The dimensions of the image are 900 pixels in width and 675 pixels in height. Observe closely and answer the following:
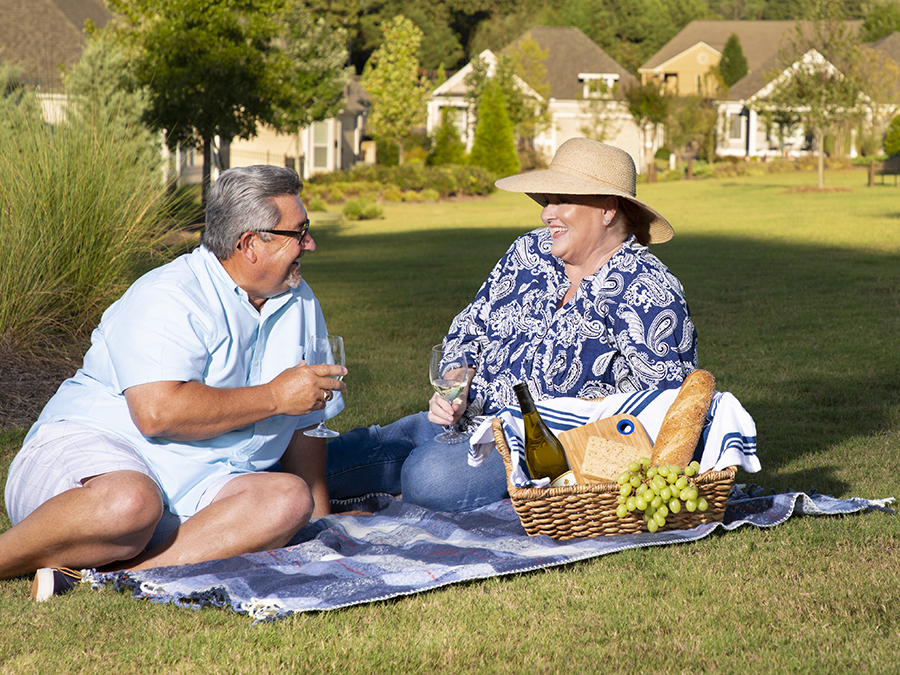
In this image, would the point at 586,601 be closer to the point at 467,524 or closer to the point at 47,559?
the point at 467,524

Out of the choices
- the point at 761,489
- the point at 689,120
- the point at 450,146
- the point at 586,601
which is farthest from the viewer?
the point at 689,120

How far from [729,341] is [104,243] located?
5.19 m

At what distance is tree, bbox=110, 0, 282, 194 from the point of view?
17.9 meters

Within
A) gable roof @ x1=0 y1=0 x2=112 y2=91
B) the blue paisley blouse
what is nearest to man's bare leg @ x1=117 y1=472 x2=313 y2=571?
→ the blue paisley blouse

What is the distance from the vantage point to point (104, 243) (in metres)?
7.16

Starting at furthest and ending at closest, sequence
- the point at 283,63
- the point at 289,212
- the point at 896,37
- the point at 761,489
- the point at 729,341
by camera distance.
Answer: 1. the point at 896,37
2. the point at 283,63
3. the point at 729,341
4. the point at 761,489
5. the point at 289,212

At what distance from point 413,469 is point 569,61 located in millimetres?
54761

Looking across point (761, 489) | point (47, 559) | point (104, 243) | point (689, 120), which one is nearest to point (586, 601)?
point (761, 489)

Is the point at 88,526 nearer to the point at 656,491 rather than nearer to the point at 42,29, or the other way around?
the point at 656,491

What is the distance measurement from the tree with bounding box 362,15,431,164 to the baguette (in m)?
37.4

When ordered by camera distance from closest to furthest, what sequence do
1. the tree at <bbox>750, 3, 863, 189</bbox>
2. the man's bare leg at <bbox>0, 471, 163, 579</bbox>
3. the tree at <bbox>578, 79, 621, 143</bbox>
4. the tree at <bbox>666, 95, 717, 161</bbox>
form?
the man's bare leg at <bbox>0, 471, 163, 579</bbox>, the tree at <bbox>750, 3, 863, 189</bbox>, the tree at <bbox>666, 95, 717, 161</bbox>, the tree at <bbox>578, 79, 621, 143</bbox>

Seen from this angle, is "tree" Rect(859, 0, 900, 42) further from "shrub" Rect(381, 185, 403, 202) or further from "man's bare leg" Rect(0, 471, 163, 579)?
"man's bare leg" Rect(0, 471, 163, 579)

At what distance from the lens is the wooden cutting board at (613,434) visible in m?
3.83

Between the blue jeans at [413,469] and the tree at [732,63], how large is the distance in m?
62.4
